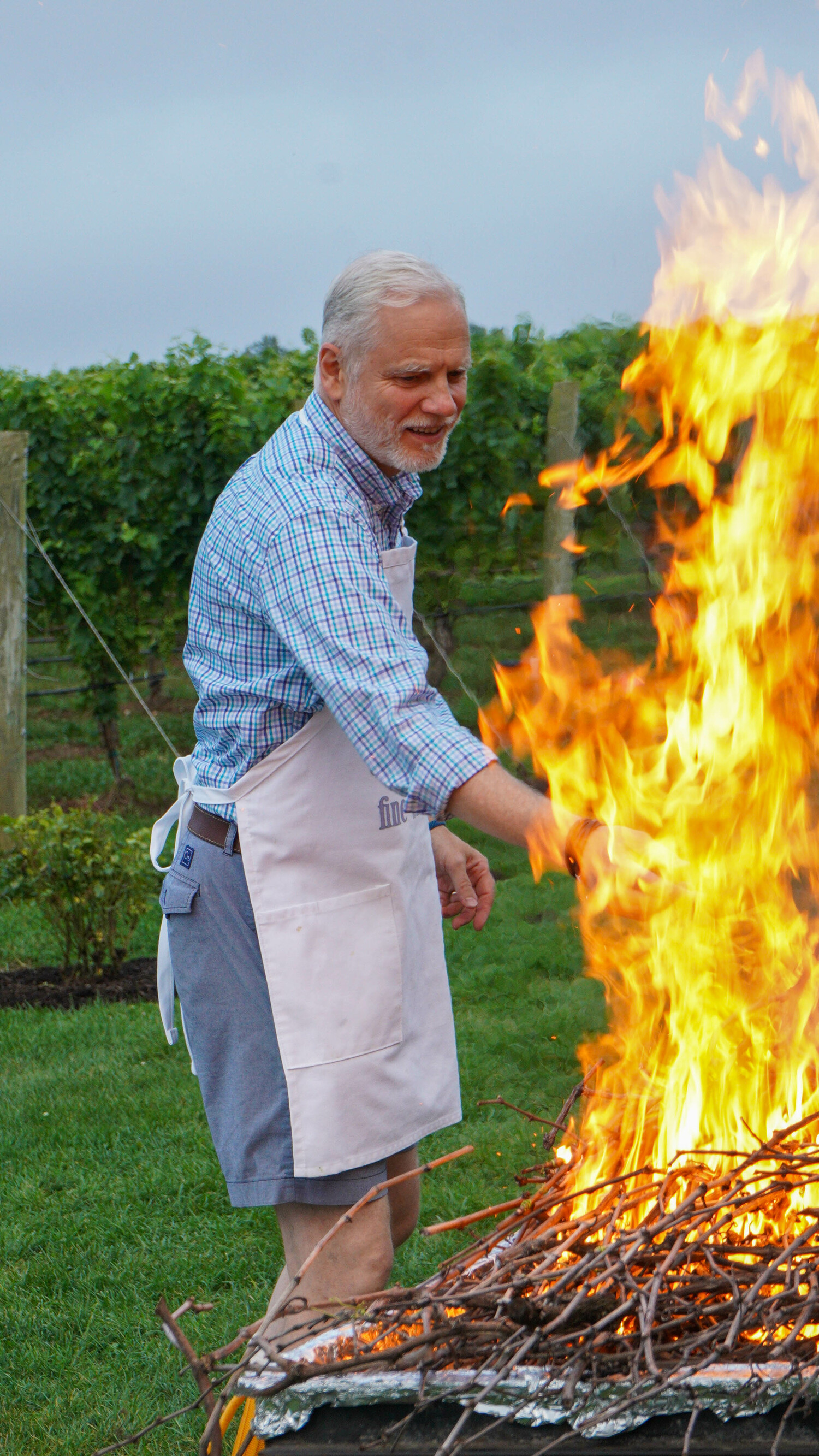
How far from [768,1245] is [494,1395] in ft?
1.61

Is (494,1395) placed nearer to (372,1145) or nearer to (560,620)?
(372,1145)

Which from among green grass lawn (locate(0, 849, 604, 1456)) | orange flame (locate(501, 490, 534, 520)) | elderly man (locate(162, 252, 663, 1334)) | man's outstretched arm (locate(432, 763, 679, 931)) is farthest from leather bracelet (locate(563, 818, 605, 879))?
orange flame (locate(501, 490, 534, 520))

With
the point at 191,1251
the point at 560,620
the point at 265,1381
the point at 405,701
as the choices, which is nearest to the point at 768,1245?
the point at 265,1381

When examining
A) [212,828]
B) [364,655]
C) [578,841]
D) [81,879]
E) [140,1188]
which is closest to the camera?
[578,841]

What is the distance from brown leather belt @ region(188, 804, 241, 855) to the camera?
8.05ft

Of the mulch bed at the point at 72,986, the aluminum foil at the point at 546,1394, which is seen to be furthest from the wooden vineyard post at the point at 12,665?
the aluminum foil at the point at 546,1394

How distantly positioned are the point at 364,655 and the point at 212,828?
643mm

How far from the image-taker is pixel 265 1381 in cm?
167

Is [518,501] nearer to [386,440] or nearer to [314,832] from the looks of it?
[386,440]

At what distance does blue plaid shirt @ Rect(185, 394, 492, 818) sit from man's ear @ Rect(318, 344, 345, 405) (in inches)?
1.2

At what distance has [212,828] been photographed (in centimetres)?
250

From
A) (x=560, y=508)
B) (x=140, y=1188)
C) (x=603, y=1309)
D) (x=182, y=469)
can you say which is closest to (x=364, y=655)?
(x=603, y=1309)

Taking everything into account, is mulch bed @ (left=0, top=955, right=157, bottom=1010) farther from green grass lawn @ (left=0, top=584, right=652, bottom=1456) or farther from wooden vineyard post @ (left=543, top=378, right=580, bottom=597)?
wooden vineyard post @ (left=543, top=378, right=580, bottom=597)

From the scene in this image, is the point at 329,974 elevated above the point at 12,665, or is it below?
below
